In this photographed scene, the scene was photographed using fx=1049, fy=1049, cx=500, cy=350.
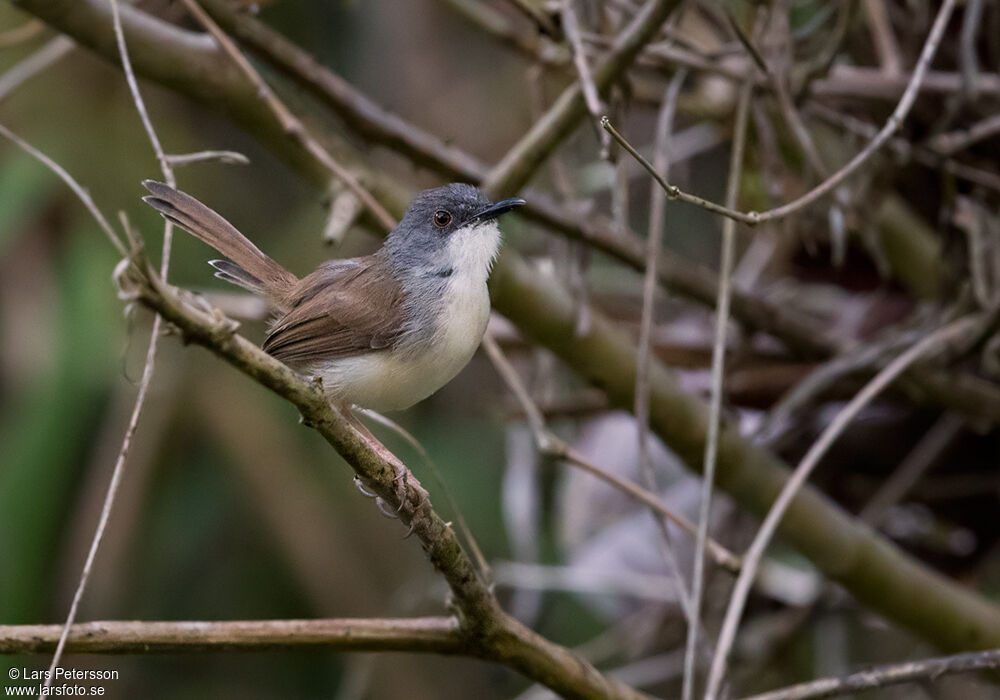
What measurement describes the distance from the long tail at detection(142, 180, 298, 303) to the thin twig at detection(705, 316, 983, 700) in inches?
52.4

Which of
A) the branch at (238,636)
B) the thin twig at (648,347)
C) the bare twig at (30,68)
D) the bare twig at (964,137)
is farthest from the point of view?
the bare twig at (964,137)

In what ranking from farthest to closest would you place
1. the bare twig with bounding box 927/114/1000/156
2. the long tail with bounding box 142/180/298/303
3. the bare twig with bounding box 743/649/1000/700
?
the bare twig with bounding box 927/114/1000/156 < the bare twig with bounding box 743/649/1000/700 < the long tail with bounding box 142/180/298/303

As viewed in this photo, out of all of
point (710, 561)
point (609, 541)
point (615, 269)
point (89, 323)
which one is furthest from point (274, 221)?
point (710, 561)

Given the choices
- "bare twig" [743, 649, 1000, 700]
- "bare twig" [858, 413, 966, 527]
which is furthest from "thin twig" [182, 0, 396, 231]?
"bare twig" [858, 413, 966, 527]

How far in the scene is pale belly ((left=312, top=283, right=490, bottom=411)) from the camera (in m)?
2.26

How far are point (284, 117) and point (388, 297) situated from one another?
1.89 ft

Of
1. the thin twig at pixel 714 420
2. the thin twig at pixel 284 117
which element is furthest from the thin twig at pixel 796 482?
the thin twig at pixel 284 117

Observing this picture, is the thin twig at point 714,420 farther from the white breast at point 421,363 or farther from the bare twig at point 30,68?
the bare twig at point 30,68

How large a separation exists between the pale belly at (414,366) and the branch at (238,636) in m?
0.50

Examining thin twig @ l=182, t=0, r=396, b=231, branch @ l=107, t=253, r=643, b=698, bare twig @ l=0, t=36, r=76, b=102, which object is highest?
bare twig @ l=0, t=36, r=76, b=102

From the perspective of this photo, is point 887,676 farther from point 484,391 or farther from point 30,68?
point 484,391

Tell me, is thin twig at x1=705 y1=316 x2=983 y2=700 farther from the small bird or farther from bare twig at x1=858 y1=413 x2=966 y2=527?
the small bird

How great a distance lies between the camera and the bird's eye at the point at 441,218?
267cm

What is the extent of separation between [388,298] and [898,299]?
2276 millimetres
